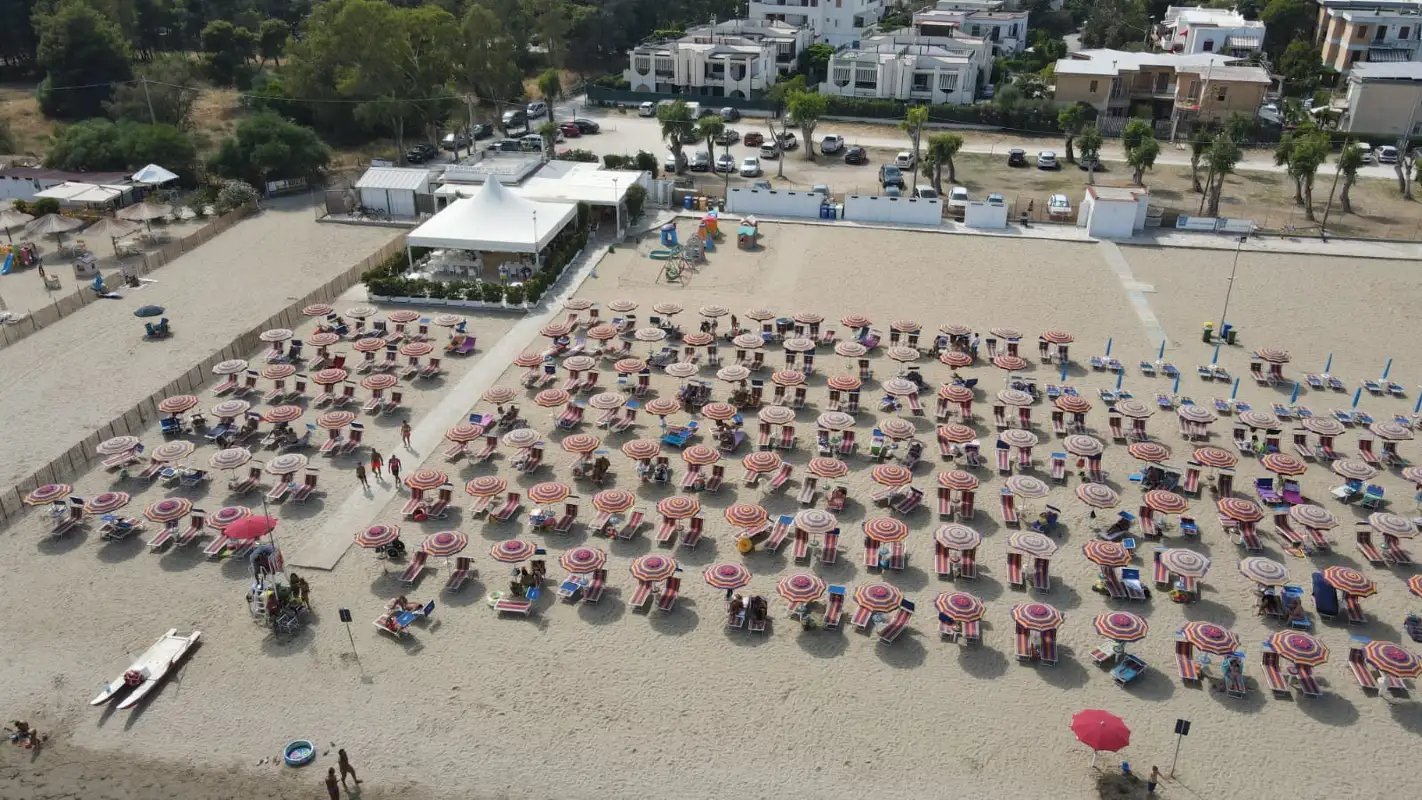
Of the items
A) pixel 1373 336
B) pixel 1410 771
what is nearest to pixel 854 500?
pixel 1410 771

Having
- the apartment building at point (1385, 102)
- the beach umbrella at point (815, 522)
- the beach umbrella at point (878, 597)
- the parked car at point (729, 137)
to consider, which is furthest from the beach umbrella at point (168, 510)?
the apartment building at point (1385, 102)

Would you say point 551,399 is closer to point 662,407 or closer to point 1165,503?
point 662,407

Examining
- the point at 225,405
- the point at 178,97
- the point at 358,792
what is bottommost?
the point at 358,792

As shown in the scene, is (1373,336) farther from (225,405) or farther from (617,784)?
(225,405)

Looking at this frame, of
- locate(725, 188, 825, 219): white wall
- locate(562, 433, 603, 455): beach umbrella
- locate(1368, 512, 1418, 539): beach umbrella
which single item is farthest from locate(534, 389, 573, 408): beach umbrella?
locate(725, 188, 825, 219): white wall

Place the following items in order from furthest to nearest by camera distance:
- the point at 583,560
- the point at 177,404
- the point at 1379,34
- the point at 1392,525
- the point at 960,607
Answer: the point at 1379,34
the point at 177,404
the point at 1392,525
the point at 583,560
the point at 960,607

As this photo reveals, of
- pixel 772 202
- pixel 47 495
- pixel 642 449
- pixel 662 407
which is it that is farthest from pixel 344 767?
pixel 772 202

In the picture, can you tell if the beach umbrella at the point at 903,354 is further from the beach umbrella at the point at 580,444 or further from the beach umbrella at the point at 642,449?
the beach umbrella at the point at 580,444
